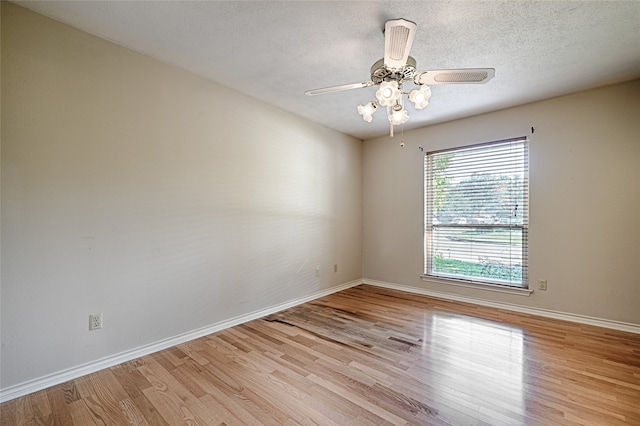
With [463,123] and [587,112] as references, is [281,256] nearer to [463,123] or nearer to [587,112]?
[463,123]

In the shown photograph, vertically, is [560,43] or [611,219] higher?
[560,43]

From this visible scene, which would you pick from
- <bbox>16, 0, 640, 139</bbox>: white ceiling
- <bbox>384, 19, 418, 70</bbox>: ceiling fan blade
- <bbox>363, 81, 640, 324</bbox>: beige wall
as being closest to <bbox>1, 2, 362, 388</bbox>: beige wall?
<bbox>16, 0, 640, 139</bbox>: white ceiling

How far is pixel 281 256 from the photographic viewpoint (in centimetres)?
339

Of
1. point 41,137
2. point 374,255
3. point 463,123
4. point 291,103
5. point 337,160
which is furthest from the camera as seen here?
point 374,255

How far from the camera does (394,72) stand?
1.85 metres

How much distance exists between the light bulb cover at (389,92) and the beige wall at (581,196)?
1.76m

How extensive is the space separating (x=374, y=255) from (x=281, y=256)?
182cm

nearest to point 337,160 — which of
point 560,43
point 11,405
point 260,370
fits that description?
point 560,43

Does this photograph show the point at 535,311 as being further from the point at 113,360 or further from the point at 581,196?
the point at 113,360

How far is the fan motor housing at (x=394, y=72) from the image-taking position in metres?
1.83

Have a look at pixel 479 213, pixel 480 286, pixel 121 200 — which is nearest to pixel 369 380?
pixel 121 200

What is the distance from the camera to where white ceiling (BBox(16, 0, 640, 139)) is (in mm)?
1754

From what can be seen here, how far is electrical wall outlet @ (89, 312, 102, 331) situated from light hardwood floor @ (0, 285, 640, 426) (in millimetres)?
325

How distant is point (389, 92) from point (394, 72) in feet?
0.57
